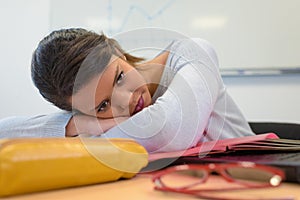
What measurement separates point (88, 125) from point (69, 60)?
0.48 ft

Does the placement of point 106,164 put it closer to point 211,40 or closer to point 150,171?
point 150,171

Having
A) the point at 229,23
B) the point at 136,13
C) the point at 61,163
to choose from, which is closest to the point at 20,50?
the point at 136,13

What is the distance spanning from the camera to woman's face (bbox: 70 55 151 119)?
0.67m

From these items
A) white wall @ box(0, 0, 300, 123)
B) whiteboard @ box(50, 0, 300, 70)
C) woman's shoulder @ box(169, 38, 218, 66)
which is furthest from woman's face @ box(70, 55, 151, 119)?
white wall @ box(0, 0, 300, 123)

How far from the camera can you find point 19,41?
1.86 meters

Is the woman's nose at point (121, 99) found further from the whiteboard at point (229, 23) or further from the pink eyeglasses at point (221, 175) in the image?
the whiteboard at point (229, 23)

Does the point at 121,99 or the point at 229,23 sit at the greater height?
the point at 229,23

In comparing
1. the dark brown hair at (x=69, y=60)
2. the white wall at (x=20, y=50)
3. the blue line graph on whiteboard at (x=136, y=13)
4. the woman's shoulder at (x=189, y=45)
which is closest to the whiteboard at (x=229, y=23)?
the blue line graph on whiteboard at (x=136, y=13)

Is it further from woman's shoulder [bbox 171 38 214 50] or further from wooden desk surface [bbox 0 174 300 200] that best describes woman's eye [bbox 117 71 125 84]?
wooden desk surface [bbox 0 174 300 200]

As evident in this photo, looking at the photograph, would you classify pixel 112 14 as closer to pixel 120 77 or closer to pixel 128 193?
pixel 120 77

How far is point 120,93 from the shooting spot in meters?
0.69

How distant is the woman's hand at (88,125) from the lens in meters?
0.69

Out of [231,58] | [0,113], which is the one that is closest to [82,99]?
[231,58]

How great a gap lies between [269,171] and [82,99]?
17.9 inches
